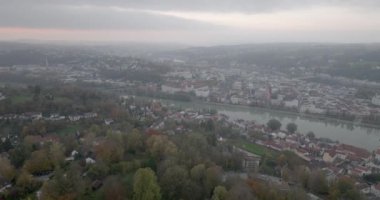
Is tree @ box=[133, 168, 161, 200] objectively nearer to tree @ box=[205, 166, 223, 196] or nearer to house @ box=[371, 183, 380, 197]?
tree @ box=[205, 166, 223, 196]

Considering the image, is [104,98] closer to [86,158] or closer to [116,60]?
[86,158]

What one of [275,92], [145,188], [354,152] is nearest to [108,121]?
[145,188]

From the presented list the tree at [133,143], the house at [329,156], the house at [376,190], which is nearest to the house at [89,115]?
the tree at [133,143]

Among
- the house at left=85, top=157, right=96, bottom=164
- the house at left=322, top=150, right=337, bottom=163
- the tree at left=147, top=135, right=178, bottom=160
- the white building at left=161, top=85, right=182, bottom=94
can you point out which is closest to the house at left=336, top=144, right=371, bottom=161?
the house at left=322, top=150, right=337, bottom=163

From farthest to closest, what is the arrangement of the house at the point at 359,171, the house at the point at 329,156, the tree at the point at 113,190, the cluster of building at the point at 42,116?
1. the cluster of building at the point at 42,116
2. the house at the point at 329,156
3. the house at the point at 359,171
4. the tree at the point at 113,190

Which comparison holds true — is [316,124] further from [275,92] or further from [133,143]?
[133,143]

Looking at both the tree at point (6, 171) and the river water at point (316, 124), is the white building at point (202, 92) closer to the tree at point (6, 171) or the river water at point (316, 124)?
the river water at point (316, 124)

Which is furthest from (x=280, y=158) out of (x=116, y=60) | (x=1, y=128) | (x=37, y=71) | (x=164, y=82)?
(x=116, y=60)
